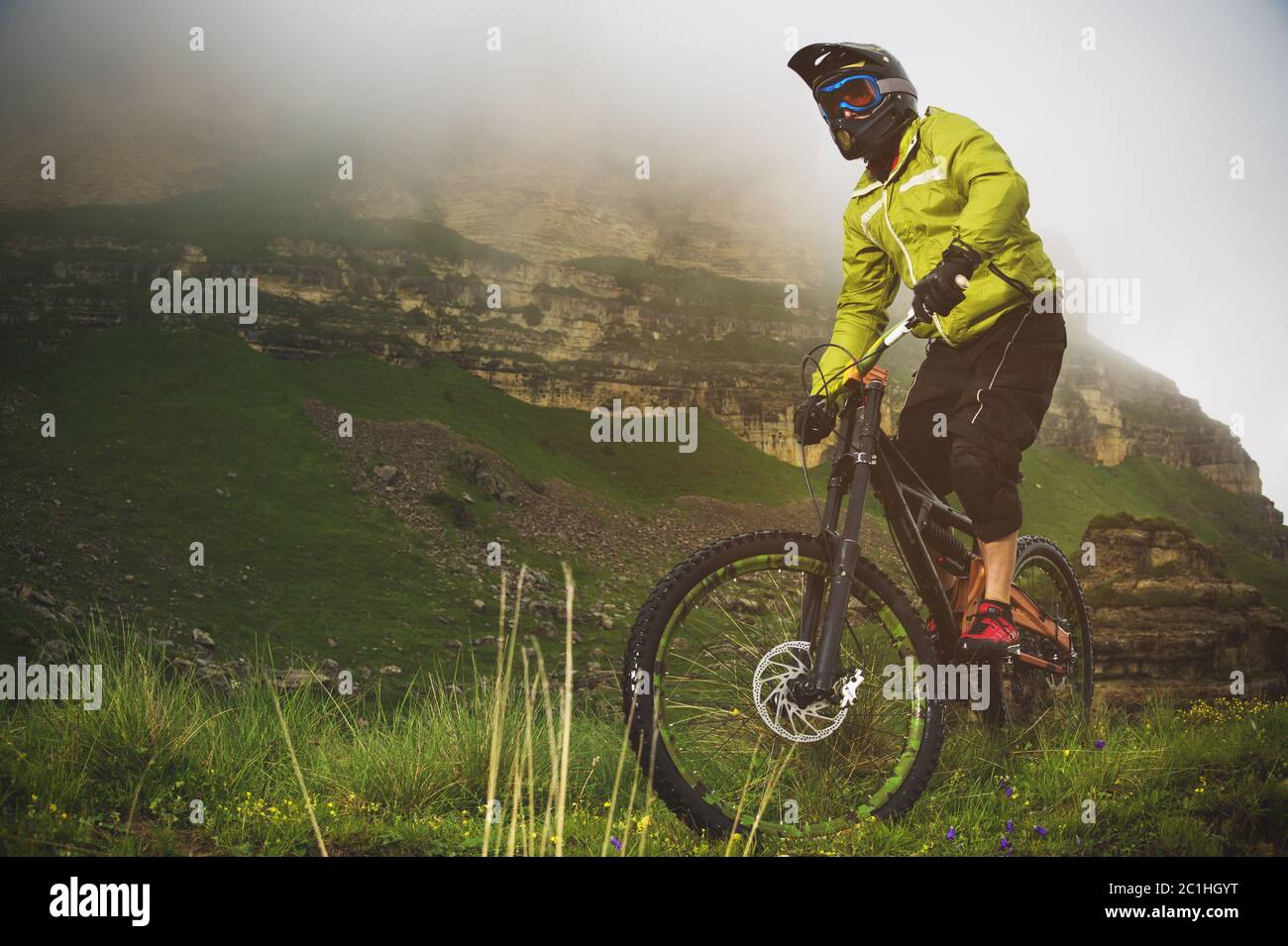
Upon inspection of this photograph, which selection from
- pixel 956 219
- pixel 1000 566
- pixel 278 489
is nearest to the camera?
pixel 956 219

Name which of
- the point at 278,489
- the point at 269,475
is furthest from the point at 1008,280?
the point at 269,475

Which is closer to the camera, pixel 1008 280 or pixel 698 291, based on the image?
pixel 1008 280

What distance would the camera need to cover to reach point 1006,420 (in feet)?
12.3

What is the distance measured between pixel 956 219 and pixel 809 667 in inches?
87.6

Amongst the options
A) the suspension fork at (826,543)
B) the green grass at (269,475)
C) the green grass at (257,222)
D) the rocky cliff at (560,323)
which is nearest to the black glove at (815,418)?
the suspension fork at (826,543)

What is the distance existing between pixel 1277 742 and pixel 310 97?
213m

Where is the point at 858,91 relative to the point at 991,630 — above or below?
above

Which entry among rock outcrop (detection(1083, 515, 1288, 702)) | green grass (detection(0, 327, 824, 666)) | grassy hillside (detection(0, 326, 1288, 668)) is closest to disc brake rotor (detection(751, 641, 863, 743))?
rock outcrop (detection(1083, 515, 1288, 702))

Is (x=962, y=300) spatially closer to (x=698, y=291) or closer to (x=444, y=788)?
(x=444, y=788)

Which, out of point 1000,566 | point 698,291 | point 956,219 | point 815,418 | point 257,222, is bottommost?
point 1000,566

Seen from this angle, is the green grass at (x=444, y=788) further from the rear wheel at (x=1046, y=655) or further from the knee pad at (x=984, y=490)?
the knee pad at (x=984, y=490)

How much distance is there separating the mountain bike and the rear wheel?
89cm

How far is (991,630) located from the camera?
148 inches

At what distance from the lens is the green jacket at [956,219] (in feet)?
11.5
